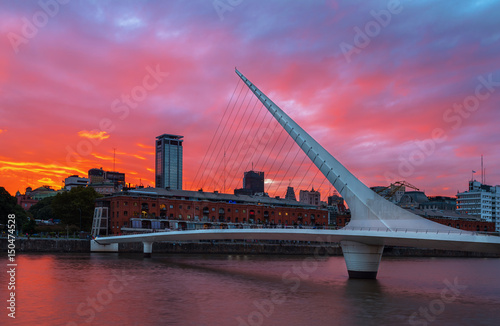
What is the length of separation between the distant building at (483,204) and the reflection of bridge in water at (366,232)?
492 feet

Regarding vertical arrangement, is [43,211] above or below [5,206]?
below

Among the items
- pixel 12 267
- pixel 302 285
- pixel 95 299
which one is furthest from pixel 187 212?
pixel 95 299

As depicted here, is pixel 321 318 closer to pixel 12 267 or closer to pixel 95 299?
pixel 95 299

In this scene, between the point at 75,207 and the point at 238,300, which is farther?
the point at 75,207

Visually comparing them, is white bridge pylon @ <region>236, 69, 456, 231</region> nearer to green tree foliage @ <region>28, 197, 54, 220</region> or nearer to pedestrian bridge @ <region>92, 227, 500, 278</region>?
pedestrian bridge @ <region>92, 227, 500, 278</region>

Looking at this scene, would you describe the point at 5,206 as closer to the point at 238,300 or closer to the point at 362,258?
the point at 362,258

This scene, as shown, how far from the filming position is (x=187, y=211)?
307ft

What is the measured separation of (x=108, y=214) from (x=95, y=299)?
6184cm

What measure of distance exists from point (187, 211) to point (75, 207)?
19249 millimetres

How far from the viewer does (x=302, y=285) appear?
1428 inches

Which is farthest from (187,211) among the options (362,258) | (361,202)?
(361,202)

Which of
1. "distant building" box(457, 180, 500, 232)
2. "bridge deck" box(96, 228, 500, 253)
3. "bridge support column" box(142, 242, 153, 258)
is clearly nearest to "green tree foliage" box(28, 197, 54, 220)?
"bridge support column" box(142, 242, 153, 258)

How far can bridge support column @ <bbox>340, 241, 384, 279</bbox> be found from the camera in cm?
3850

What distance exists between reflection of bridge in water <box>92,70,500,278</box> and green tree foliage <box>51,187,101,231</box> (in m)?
46.6
